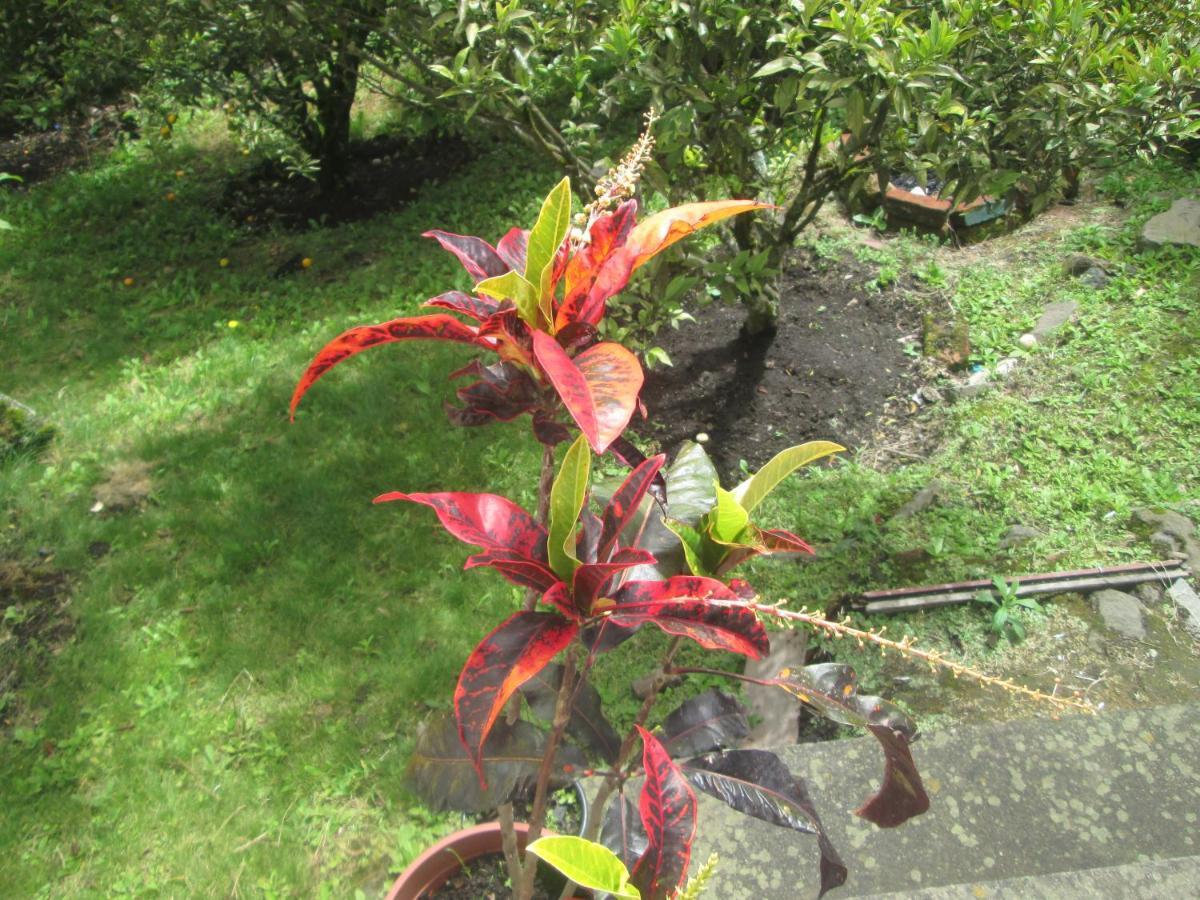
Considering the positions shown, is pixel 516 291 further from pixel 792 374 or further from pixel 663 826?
pixel 792 374

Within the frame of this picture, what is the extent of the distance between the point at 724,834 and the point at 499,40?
96.5 inches

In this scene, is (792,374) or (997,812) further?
(792,374)

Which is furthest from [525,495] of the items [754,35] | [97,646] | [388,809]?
[754,35]

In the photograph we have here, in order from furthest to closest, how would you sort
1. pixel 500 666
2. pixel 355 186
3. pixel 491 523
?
pixel 355 186 < pixel 491 523 < pixel 500 666

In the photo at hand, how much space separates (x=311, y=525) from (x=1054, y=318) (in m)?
3.35

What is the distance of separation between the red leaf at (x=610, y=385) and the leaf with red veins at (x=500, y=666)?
0.30m

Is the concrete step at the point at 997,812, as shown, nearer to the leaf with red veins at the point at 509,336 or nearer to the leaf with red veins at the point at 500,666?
the leaf with red veins at the point at 500,666

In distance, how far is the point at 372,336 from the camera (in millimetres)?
1248

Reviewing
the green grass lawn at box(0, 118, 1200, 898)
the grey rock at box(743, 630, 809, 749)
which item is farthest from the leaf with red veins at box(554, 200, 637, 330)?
the green grass lawn at box(0, 118, 1200, 898)

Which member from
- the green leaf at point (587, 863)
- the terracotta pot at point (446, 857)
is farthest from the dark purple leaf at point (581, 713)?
the green leaf at point (587, 863)

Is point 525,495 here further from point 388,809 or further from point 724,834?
point 724,834

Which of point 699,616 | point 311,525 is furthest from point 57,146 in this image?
point 699,616

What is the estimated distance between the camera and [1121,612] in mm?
2832

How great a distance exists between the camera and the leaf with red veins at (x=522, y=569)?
3.91 ft
